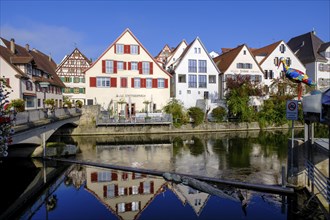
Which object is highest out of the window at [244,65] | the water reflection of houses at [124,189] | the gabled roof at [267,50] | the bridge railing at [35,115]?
the gabled roof at [267,50]

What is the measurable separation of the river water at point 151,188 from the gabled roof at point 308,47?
1384 inches

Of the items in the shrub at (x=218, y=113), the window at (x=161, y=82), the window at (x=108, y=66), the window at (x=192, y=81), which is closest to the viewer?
the shrub at (x=218, y=113)

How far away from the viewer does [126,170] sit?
17.2 meters

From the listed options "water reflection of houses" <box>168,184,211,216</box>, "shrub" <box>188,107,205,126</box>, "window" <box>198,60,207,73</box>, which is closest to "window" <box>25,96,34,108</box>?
"shrub" <box>188,107,205,126</box>

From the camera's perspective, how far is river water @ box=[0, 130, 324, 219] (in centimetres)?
1148

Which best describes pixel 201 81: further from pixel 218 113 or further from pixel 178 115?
pixel 178 115

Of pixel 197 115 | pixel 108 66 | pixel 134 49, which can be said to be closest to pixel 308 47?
pixel 197 115

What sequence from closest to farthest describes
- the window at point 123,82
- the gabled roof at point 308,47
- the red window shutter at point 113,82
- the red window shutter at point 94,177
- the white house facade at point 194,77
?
the red window shutter at point 94,177 → the red window shutter at point 113,82 → the window at point 123,82 → the white house facade at point 194,77 → the gabled roof at point 308,47

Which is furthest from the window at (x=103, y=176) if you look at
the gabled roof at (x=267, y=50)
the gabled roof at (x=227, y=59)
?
the gabled roof at (x=267, y=50)

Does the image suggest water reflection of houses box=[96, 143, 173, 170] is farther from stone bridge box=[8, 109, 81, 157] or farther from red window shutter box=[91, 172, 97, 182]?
stone bridge box=[8, 109, 81, 157]

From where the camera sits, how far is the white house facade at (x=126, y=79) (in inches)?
1716

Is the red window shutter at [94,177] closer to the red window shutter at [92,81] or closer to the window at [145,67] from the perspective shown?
the red window shutter at [92,81]

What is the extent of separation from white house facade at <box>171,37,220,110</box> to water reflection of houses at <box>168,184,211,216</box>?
32.9 meters

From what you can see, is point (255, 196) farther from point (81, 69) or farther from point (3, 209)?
point (81, 69)
